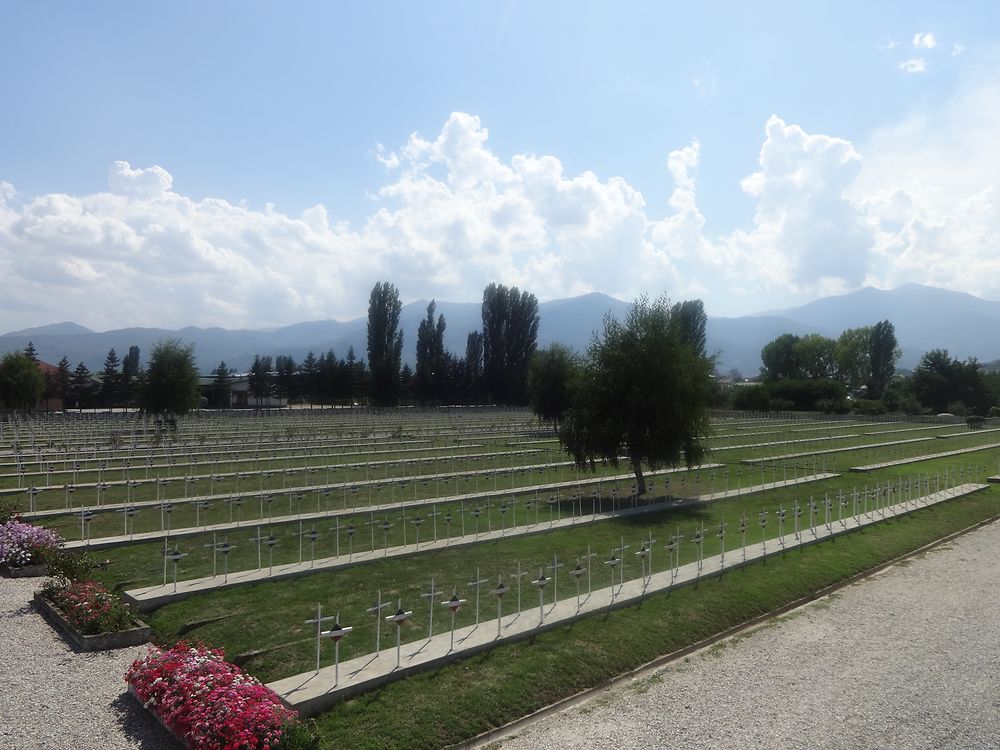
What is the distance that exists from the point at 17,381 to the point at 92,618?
229 feet

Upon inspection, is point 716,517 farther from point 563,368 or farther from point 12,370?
point 12,370

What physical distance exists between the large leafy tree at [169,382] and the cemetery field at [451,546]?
974 centimetres

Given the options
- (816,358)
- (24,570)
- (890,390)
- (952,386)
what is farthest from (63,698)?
(816,358)

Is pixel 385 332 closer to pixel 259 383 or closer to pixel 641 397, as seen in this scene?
pixel 259 383

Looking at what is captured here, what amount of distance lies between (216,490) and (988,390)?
104 metres

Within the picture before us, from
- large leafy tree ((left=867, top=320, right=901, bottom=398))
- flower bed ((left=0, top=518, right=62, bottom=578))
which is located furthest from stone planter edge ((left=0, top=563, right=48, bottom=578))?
large leafy tree ((left=867, top=320, right=901, bottom=398))

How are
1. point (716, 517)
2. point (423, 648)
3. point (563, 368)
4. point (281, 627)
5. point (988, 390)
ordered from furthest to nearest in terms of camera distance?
point (988, 390) → point (563, 368) → point (716, 517) → point (281, 627) → point (423, 648)

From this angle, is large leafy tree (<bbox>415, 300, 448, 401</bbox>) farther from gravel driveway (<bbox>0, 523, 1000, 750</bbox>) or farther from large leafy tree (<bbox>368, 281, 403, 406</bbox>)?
gravel driveway (<bbox>0, 523, 1000, 750</bbox>)

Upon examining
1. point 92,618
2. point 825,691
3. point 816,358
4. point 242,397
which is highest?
point 816,358

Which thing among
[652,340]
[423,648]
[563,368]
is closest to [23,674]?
[423,648]

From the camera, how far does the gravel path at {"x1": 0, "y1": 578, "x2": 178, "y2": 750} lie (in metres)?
7.71

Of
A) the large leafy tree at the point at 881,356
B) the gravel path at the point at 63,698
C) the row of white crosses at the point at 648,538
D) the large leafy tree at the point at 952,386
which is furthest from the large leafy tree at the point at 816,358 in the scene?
the gravel path at the point at 63,698

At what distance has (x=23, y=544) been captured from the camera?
1449 cm

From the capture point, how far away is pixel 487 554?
52.3ft
